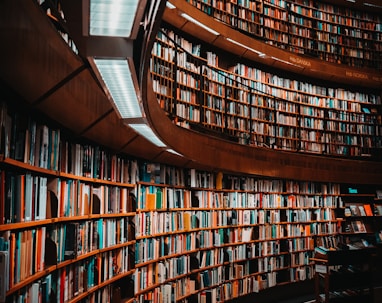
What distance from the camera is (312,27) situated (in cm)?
999

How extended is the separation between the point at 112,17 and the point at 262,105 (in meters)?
7.37

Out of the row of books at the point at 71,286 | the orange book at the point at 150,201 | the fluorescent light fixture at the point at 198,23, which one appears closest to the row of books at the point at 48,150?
the row of books at the point at 71,286

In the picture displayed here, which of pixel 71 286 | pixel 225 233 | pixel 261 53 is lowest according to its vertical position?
pixel 71 286

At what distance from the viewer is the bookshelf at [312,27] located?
8.55 meters

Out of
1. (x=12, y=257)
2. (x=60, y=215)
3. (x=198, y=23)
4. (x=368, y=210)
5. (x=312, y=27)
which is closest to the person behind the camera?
(x=12, y=257)

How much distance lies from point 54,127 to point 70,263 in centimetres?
91

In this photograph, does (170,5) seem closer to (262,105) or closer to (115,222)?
(262,105)

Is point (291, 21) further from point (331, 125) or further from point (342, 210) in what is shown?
point (342, 210)

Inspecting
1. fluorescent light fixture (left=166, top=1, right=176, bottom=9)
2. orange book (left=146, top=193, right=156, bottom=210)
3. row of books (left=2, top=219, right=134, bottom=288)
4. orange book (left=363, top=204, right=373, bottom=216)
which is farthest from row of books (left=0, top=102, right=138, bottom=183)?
orange book (left=363, top=204, right=373, bottom=216)

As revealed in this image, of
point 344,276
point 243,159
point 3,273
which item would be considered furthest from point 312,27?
point 3,273

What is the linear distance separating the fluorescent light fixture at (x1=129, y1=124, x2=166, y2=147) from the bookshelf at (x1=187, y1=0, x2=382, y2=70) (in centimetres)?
438

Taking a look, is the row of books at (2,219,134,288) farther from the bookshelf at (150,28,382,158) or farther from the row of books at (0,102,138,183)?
the bookshelf at (150,28,382,158)

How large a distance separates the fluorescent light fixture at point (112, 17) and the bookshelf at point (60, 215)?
82cm

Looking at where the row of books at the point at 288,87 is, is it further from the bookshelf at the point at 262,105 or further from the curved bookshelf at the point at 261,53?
the curved bookshelf at the point at 261,53
